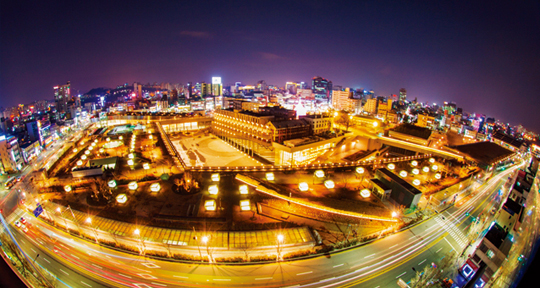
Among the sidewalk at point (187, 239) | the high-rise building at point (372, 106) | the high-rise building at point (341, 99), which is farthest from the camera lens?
the high-rise building at point (341, 99)

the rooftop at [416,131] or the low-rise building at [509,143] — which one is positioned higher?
the rooftop at [416,131]

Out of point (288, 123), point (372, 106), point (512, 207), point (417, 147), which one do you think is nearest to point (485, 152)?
point (417, 147)

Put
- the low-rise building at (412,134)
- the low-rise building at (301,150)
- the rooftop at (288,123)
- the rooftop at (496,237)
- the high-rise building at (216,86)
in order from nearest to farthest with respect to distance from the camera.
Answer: the rooftop at (496,237) → the low-rise building at (301,150) → the low-rise building at (412,134) → the rooftop at (288,123) → the high-rise building at (216,86)

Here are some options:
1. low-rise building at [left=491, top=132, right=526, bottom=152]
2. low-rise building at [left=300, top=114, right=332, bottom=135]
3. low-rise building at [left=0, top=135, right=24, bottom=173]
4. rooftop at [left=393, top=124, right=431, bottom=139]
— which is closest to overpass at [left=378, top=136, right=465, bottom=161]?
rooftop at [left=393, top=124, right=431, bottom=139]

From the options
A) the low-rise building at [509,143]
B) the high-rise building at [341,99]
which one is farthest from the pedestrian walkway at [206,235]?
the high-rise building at [341,99]

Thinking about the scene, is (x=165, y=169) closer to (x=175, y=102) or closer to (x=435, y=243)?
(x=435, y=243)

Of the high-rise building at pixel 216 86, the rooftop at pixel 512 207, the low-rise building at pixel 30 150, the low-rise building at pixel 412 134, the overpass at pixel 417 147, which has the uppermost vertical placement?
the high-rise building at pixel 216 86

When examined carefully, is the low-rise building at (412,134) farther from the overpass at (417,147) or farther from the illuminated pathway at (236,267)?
the illuminated pathway at (236,267)

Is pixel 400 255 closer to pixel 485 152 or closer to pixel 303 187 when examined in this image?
pixel 303 187

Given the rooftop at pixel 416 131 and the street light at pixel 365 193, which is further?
the rooftop at pixel 416 131
